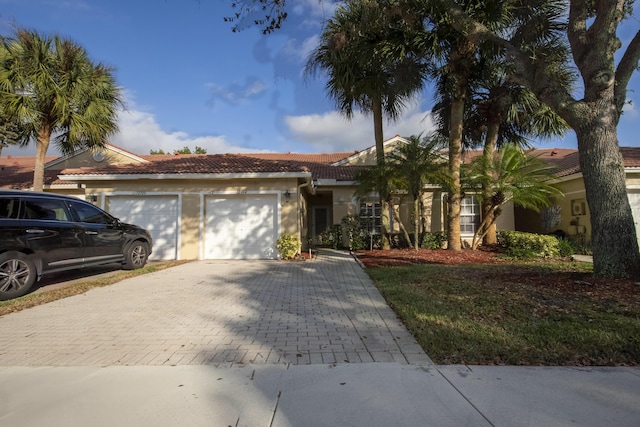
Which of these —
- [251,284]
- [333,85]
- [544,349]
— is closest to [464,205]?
[333,85]

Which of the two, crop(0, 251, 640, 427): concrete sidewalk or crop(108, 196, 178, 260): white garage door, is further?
crop(108, 196, 178, 260): white garage door

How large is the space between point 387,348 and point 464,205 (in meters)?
13.2

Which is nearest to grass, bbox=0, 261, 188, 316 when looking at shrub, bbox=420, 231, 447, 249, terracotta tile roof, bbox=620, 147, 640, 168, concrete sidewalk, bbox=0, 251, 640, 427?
concrete sidewalk, bbox=0, 251, 640, 427

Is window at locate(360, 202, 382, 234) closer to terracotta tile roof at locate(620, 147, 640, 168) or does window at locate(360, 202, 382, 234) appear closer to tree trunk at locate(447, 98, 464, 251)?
tree trunk at locate(447, 98, 464, 251)

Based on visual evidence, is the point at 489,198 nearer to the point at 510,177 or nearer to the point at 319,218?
the point at 510,177

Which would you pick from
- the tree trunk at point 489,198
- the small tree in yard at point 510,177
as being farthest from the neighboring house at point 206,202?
the tree trunk at point 489,198

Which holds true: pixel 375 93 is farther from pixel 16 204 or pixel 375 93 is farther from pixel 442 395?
pixel 442 395

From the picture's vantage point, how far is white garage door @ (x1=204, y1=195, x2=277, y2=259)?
1218 cm

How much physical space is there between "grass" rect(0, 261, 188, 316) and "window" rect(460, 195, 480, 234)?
39.9ft

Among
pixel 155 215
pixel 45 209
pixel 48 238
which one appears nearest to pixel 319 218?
pixel 155 215

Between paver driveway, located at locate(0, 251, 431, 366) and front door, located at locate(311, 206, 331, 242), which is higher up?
front door, located at locate(311, 206, 331, 242)

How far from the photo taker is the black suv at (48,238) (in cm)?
651

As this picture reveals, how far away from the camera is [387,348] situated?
13.3 feet

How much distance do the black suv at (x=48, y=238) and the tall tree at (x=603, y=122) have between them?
963 centimetres
